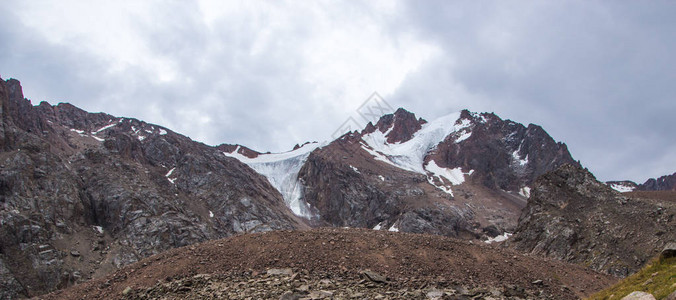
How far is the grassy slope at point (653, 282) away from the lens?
12.0 m

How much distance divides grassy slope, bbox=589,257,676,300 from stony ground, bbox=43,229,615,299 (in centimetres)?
544

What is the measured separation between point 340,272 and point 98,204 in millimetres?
93106

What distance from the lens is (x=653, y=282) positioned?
13383 millimetres

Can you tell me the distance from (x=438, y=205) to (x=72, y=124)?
165 metres

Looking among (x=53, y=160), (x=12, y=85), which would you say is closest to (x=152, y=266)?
(x=53, y=160)

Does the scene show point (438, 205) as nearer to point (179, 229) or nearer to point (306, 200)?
point (306, 200)

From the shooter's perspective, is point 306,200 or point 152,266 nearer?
point 152,266

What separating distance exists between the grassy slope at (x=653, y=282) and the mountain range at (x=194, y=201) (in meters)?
28.1

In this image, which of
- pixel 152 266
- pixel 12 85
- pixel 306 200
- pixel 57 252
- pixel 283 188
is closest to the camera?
pixel 152 266

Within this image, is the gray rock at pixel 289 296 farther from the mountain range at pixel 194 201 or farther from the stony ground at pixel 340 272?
the mountain range at pixel 194 201

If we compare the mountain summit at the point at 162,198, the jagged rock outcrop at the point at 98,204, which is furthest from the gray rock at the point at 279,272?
the jagged rock outcrop at the point at 98,204

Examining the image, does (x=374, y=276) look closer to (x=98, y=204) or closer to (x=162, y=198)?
(x=98, y=204)

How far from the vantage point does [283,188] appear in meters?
186

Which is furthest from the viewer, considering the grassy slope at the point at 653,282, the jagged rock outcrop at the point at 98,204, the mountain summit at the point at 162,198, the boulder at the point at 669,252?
the mountain summit at the point at 162,198
